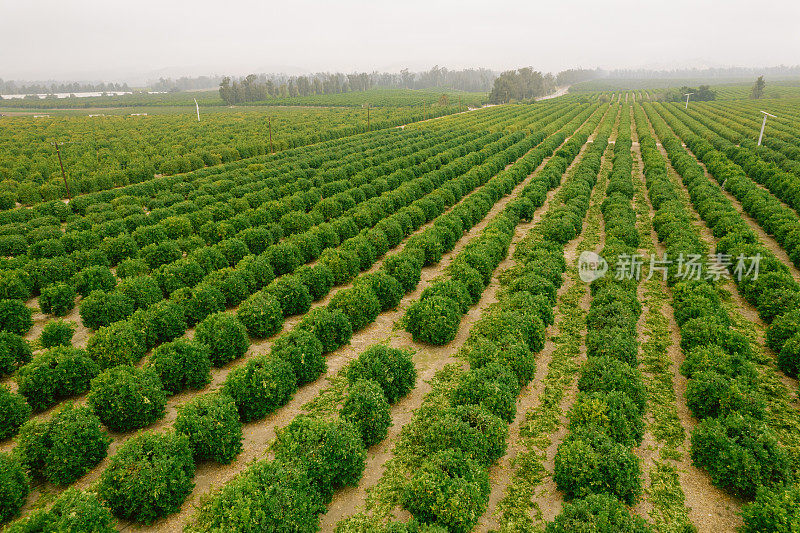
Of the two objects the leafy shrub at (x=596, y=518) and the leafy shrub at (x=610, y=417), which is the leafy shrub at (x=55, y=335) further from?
the leafy shrub at (x=610, y=417)

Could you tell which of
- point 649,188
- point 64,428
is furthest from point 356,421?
point 649,188

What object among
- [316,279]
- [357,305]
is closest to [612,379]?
[357,305]

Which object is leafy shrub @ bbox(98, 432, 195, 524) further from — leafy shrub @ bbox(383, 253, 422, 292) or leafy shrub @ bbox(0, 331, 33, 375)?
leafy shrub @ bbox(383, 253, 422, 292)

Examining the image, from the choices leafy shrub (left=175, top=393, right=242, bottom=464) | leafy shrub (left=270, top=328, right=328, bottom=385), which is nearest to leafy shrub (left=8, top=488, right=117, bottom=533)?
leafy shrub (left=175, top=393, right=242, bottom=464)

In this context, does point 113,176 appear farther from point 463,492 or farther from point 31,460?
point 463,492

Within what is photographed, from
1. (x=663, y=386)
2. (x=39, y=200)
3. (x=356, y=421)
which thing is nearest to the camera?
(x=356, y=421)

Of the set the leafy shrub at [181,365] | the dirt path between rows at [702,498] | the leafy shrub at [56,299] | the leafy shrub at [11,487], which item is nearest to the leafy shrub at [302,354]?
the leafy shrub at [181,365]
